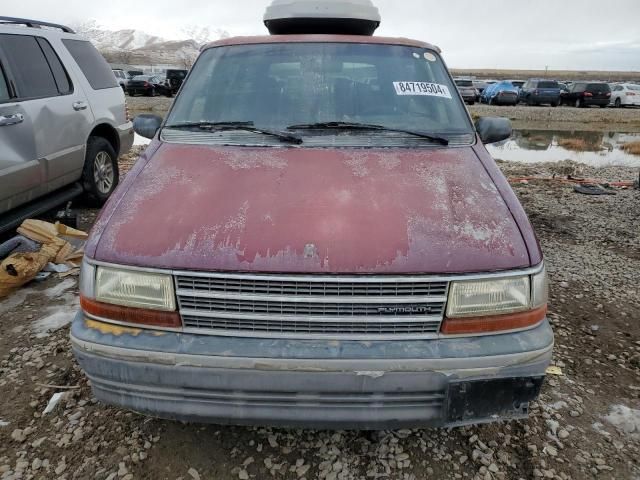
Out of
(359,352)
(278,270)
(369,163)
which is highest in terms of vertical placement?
(369,163)

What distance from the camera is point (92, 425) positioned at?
2.60 m

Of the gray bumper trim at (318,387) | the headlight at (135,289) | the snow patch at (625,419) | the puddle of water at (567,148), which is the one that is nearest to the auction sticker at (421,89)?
the gray bumper trim at (318,387)

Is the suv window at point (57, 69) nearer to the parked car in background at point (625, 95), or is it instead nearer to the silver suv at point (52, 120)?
the silver suv at point (52, 120)

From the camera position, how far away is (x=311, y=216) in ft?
7.09

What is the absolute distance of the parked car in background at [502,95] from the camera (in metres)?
28.0

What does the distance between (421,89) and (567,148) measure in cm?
1381

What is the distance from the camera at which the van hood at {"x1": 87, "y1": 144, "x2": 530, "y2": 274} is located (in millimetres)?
1997

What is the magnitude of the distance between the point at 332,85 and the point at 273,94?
0.38 m

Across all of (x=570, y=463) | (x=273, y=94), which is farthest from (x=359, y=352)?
(x=273, y=94)

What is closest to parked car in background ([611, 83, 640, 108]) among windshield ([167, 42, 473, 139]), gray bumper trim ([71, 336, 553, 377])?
windshield ([167, 42, 473, 139])

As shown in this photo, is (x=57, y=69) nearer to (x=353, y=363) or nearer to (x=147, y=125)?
(x=147, y=125)

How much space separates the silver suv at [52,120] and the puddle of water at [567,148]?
9.35 meters

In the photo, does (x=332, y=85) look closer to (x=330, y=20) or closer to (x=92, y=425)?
(x=330, y=20)

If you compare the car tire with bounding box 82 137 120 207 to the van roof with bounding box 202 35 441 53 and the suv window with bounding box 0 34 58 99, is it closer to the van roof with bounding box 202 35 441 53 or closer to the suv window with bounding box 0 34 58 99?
the suv window with bounding box 0 34 58 99
